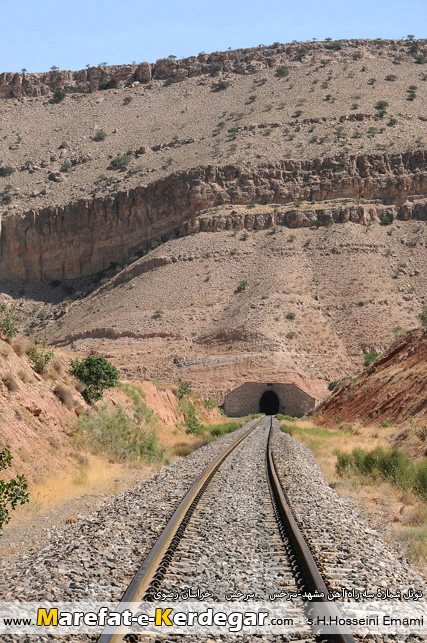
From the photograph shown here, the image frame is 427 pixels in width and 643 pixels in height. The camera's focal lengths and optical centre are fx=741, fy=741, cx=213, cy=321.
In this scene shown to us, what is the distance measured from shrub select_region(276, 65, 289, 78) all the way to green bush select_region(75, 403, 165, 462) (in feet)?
348

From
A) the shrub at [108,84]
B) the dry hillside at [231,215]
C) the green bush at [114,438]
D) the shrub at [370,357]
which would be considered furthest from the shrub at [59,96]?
the green bush at [114,438]

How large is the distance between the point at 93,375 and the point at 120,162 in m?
82.4

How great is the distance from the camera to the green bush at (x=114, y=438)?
66.7 feet

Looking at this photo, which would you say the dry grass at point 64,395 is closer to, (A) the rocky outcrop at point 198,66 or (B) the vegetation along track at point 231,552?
(B) the vegetation along track at point 231,552

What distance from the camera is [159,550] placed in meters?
8.56

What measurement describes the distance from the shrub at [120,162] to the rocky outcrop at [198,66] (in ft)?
111

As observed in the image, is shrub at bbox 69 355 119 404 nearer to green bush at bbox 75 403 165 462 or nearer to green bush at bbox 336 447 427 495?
green bush at bbox 75 403 165 462

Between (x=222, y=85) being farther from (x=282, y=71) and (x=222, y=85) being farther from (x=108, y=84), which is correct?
(x=108, y=84)

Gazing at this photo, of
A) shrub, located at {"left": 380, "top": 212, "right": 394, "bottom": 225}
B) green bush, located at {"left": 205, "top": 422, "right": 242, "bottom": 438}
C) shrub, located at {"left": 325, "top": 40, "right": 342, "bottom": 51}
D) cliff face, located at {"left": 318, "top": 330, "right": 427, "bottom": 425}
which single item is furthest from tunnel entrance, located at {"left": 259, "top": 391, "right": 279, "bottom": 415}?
shrub, located at {"left": 325, "top": 40, "right": 342, "bottom": 51}

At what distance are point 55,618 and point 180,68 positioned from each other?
136m

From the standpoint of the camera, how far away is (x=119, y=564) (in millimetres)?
8078

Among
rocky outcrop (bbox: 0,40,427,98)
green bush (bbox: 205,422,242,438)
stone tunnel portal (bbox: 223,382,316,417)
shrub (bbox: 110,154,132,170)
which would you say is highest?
rocky outcrop (bbox: 0,40,427,98)

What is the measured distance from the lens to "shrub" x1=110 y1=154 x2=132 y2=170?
102 metres

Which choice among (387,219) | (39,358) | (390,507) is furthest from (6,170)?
(390,507)
